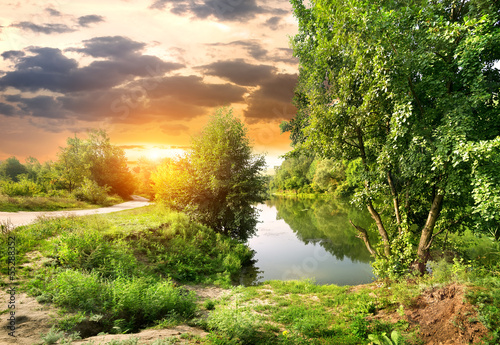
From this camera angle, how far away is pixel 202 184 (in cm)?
1747

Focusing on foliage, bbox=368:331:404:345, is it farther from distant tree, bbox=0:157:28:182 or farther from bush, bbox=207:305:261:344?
distant tree, bbox=0:157:28:182

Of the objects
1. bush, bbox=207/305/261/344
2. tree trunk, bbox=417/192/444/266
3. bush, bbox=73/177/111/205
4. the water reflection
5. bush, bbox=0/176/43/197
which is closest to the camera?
bush, bbox=207/305/261/344

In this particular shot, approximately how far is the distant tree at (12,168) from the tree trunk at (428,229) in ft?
333

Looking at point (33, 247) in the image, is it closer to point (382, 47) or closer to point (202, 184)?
point (202, 184)

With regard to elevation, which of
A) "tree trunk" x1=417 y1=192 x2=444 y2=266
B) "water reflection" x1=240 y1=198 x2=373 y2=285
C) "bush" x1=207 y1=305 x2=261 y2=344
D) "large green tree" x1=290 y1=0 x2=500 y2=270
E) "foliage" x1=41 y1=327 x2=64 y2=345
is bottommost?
"water reflection" x1=240 y1=198 x2=373 y2=285

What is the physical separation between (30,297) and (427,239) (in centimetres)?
1231

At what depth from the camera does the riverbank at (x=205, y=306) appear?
495 cm

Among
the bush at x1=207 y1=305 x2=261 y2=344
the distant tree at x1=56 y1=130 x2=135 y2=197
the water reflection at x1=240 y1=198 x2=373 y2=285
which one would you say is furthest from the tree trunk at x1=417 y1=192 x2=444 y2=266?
the distant tree at x1=56 y1=130 x2=135 y2=197

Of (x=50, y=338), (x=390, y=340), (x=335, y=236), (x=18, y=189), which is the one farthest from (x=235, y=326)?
(x=18, y=189)

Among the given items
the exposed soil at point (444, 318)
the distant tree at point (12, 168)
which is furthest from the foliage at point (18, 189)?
the distant tree at point (12, 168)

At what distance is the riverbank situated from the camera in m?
4.95

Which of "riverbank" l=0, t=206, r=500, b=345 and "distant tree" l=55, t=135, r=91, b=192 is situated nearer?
"riverbank" l=0, t=206, r=500, b=345

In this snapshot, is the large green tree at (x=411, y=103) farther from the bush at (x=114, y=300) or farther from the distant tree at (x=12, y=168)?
the distant tree at (x=12, y=168)

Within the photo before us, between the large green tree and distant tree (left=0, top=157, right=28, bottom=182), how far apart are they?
99006 millimetres
